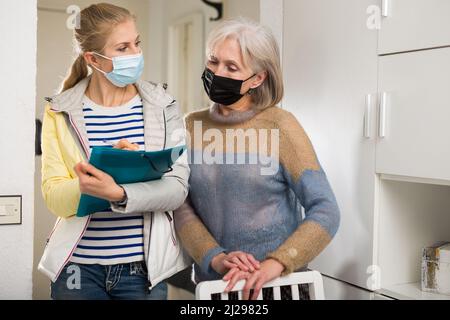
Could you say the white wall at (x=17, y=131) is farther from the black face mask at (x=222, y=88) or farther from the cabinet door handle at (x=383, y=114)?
the cabinet door handle at (x=383, y=114)

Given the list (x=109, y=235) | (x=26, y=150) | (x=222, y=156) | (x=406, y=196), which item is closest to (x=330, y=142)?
(x=406, y=196)

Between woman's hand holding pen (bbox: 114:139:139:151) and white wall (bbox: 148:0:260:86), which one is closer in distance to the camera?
A: woman's hand holding pen (bbox: 114:139:139:151)

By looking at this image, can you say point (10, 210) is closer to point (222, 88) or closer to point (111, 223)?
point (111, 223)

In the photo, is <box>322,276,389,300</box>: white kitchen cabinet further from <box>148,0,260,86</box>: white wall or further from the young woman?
<box>148,0,260,86</box>: white wall

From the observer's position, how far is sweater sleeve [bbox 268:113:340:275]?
1.35 m

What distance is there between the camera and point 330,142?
1.73 m

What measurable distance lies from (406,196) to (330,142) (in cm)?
29

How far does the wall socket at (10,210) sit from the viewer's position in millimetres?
1392

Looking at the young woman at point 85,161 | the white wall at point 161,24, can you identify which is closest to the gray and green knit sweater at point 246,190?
the young woman at point 85,161

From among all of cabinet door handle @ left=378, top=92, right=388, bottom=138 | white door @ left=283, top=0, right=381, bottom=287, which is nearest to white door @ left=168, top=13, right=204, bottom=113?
white door @ left=283, top=0, right=381, bottom=287

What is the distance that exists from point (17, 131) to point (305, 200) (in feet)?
2.53

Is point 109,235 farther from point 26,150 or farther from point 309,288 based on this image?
point 309,288

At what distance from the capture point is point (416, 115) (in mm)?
1399

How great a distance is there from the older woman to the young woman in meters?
0.12
